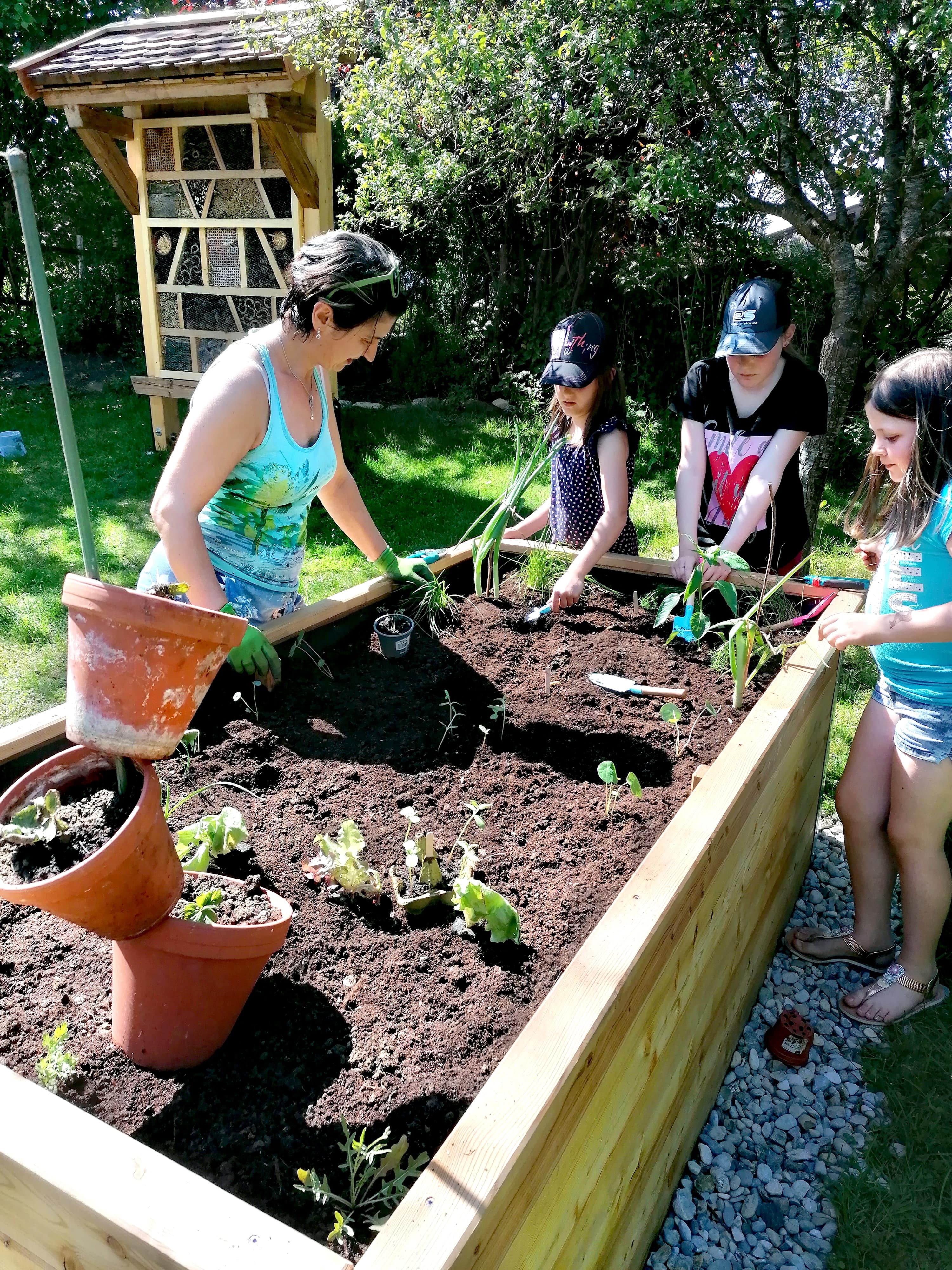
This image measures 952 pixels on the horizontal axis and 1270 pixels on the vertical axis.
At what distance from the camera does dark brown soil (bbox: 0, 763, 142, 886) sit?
104 centimetres

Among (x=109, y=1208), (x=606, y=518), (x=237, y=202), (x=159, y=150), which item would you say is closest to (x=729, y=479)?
(x=606, y=518)

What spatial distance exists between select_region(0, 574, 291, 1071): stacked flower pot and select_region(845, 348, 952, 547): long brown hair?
158cm

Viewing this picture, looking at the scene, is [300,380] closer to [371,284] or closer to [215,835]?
[371,284]

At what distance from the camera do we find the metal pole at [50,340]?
0.71 metres

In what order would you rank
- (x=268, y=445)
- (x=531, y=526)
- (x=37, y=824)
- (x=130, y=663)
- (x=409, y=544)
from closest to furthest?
(x=130, y=663)
(x=37, y=824)
(x=268, y=445)
(x=531, y=526)
(x=409, y=544)

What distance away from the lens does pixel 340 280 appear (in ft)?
6.15

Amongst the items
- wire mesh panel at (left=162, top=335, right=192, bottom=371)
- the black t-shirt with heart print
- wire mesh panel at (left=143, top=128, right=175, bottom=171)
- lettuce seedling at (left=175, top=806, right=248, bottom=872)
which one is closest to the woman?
lettuce seedling at (left=175, top=806, right=248, bottom=872)

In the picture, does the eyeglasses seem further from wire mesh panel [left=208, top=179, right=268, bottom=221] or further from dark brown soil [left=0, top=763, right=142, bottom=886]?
wire mesh panel [left=208, top=179, right=268, bottom=221]

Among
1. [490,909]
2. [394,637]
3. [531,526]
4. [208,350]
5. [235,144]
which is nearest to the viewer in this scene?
[490,909]

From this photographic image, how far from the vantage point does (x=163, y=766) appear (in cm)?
180

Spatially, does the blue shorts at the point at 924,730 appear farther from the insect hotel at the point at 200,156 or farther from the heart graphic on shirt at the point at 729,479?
the insect hotel at the point at 200,156

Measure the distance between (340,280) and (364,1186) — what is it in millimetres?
1662

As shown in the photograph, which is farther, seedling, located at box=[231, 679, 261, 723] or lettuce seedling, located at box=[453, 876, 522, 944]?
seedling, located at box=[231, 679, 261, 723]

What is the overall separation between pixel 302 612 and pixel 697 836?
1.27 meters
